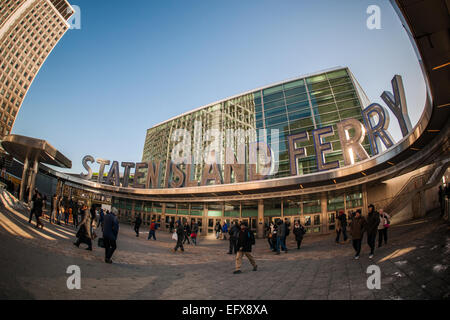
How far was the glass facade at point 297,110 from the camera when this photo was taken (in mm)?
30297

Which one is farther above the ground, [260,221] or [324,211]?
[324,211]

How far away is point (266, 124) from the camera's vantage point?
35250 mm

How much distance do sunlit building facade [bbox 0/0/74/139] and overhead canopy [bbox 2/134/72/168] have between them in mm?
45305

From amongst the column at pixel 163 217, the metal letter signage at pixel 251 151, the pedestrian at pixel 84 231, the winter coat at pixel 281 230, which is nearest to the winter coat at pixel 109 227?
the pedestrian at pixel 84 231

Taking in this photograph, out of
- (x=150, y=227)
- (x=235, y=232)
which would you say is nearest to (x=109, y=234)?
(x=235, y=232)

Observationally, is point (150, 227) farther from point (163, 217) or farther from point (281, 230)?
point (163, 217)

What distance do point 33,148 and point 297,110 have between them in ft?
107

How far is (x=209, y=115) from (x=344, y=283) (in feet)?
137

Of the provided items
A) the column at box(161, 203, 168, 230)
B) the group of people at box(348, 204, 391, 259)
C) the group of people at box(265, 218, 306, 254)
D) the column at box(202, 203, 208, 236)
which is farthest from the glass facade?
the group of people at box(348, 204, 391, 259)

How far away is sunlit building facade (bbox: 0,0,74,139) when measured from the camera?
54.2 meters

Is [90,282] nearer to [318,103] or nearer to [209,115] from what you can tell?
[318,103]

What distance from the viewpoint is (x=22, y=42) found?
6147 centimetres

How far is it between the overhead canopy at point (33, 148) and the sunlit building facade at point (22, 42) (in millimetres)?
45305

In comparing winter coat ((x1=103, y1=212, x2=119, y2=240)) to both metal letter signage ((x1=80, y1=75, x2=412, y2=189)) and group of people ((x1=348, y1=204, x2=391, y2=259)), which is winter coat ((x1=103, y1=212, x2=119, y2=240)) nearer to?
group of people ((x1=348, y1=204, x2=391, y2=259))
